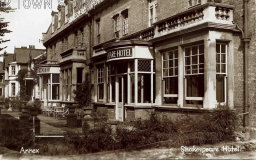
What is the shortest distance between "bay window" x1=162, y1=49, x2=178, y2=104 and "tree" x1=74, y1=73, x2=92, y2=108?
877 centimetres

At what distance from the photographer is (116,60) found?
14328mm

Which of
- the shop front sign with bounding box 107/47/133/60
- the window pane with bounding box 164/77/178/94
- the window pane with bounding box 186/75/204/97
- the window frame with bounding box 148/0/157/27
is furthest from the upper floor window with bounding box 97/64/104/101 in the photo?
the window pane with bounding box 186/75/204/97

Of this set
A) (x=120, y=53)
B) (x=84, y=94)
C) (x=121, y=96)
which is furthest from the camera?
(x=84, y=94)

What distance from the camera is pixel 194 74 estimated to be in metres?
10.8

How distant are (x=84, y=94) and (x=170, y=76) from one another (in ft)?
31.1

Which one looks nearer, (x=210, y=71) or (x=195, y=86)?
(x=210, y=71)

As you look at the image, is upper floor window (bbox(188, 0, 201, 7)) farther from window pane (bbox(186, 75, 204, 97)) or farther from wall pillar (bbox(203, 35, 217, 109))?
window pane (bbox(186, 75, 204, 97))

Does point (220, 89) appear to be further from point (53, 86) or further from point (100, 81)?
point (53, 86)

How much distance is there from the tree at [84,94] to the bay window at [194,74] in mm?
10354

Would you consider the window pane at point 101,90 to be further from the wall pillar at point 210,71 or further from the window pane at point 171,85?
the wall pillar at point 210,71

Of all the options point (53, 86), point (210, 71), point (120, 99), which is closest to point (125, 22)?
point (120, 99)

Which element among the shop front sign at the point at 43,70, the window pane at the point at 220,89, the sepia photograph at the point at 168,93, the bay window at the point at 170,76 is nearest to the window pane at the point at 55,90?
the shop front sign at the point at 43,70

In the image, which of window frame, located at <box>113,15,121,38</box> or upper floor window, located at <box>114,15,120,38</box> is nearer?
window frame, located at <box>113,15,121,38</box>

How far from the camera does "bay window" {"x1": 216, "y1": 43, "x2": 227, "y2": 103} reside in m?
10.5
